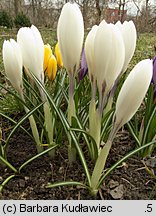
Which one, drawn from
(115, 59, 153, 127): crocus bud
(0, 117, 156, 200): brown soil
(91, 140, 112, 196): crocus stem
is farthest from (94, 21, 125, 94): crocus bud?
(0, 117, 156, 200): brown soil

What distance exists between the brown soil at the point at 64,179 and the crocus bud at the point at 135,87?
0.26 m

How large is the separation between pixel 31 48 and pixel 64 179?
396 millimetres

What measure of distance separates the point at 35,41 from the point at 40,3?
1354 centimetres

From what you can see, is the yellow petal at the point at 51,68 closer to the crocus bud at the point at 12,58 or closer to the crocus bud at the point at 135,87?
the crocus bud at the point at 12,58

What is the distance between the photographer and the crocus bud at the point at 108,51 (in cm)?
70

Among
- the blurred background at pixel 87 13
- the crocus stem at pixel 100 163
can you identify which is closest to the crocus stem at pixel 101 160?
the crocus stem at pixel 100 163

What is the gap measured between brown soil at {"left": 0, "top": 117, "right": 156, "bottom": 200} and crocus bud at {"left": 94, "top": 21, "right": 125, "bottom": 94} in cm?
32

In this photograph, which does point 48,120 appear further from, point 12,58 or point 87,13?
point 87,13

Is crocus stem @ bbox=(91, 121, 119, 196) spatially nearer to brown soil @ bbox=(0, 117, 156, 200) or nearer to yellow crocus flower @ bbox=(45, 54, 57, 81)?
brown soil @ bbox=(0, 117, 156, 200)

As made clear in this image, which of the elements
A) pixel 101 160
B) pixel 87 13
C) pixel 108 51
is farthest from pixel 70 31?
pixel 87 13

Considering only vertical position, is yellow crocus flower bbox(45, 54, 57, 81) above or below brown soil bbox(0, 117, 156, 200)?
above

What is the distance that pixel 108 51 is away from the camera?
71 centimetres

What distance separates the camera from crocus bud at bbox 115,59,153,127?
68 cm

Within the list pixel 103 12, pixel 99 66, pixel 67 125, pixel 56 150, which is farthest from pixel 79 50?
pixel 103 12
